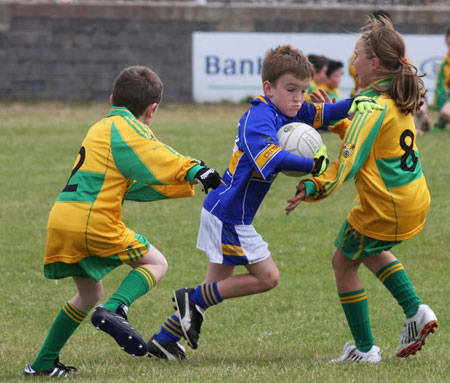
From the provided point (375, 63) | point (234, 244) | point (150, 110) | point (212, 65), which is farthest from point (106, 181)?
point (212, 65)

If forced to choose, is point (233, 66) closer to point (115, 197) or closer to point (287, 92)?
point (287, 92)

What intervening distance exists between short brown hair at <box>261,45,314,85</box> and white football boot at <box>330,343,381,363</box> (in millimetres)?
1680

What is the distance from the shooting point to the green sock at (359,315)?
4.93 metres

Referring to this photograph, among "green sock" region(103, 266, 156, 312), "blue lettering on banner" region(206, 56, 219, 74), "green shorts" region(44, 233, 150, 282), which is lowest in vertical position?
"blue lettering on banner" region(206, 56, 219, 74)

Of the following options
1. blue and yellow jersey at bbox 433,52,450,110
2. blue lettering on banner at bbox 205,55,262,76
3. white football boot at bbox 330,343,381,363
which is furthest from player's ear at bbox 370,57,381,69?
blue lettering on banner at bbox 205,55,262,76

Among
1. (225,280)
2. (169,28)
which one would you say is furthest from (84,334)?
(169,28)

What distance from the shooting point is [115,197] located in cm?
452

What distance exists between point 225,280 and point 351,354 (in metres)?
0.90

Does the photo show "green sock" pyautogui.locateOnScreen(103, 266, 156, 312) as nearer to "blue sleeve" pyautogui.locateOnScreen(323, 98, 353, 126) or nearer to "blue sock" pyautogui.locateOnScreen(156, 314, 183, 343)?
"blue sock" pyautogui.locateOnScreen(156, 314, 183, 343)

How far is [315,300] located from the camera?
6707 mm

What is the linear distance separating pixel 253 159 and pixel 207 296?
0.96m

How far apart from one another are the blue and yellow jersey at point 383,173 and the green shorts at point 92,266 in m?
1.08

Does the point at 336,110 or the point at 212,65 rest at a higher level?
the point at 336,110

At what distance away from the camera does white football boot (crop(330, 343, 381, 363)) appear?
4902 mm
